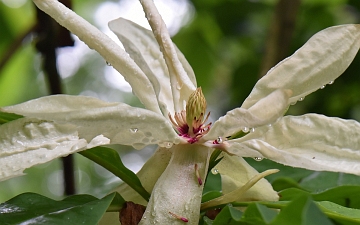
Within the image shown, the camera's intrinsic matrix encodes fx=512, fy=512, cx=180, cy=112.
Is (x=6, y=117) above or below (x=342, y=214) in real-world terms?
above

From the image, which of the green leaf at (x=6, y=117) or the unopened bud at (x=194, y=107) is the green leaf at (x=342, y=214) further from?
the green leaf at (x=6, y=117)

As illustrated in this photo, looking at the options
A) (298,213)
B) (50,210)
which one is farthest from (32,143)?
(298,213)

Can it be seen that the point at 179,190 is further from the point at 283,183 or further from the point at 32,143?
the point at 283,183

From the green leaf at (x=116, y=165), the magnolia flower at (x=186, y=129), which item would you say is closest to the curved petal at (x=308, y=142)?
the magnolia flower at (x=186, y=129)

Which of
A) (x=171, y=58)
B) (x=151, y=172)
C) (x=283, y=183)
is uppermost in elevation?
(x=171, y=58)

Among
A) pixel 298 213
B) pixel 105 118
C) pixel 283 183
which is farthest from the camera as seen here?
pixel 283 183

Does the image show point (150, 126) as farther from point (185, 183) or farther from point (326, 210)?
point (326, 210)

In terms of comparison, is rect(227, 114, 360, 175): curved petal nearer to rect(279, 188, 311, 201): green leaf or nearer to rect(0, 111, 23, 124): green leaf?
rect(279, 188, 311, 201): green leaf
